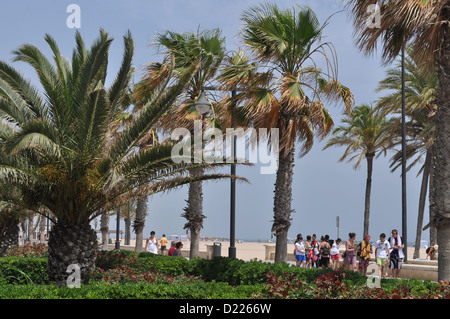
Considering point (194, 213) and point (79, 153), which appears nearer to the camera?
point (79, 153)

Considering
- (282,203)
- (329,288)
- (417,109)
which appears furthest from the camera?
(417,109)

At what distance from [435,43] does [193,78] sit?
10090mm

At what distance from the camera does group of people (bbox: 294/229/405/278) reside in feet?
55.8

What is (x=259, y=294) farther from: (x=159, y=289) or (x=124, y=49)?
(x=124, y=49)

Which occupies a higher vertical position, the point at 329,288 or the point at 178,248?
the point at 329,288

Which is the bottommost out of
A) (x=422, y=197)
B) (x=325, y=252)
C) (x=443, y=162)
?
(x=325, y=252)

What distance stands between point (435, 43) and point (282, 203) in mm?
6499

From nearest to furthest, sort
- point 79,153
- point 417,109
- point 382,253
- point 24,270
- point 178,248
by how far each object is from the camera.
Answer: point 79,153 → point 24,270 → point 382,253 → point 178,248 → point 417,109

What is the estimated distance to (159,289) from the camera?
8852mm

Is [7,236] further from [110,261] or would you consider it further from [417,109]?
[417,109]

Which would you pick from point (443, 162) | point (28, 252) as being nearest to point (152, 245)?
point (28, 252)

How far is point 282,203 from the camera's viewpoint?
15789 mm

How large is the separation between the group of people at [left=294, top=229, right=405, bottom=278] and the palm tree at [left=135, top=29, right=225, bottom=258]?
418cm

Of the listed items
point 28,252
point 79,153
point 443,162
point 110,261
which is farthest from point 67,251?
point 28,252
